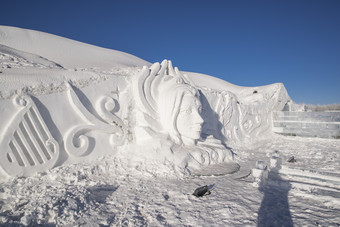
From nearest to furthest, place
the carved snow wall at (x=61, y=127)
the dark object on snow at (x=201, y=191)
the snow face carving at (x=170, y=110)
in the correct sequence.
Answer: the dark object on snow at (x=201, y=191) → the carved snow wall at (x=61, y=127) → the snow face carving at (x=170, y=110)

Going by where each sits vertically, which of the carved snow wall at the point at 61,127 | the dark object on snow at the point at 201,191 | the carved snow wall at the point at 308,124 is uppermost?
the carved snow wall at the point at 308,124

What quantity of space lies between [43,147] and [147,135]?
1.45 m

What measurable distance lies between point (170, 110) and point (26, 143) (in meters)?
2.10

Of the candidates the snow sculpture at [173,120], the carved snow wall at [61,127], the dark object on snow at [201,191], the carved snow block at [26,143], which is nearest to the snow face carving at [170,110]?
the snow sculpture at [173,120]

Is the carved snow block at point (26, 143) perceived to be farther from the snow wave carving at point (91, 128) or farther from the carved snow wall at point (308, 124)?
the carved snow wall at point (308, 124)

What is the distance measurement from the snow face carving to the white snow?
0.7 inches

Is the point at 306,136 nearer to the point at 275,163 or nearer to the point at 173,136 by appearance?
the point at 275,163

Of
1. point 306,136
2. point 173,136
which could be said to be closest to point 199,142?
point 173,136

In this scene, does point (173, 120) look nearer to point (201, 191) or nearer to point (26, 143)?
point (201, 191)

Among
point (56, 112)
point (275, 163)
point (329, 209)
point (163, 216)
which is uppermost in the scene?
point (56, 112)

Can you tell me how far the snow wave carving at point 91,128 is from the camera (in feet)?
9.21

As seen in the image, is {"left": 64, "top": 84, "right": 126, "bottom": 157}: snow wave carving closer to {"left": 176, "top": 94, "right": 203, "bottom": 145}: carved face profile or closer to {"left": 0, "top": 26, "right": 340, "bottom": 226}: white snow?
{"left": 0, "top": 26, "right": 340, "bottom": 226}: white snow

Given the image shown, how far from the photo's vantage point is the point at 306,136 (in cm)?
623

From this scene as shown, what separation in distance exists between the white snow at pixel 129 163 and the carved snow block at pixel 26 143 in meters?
0.01
